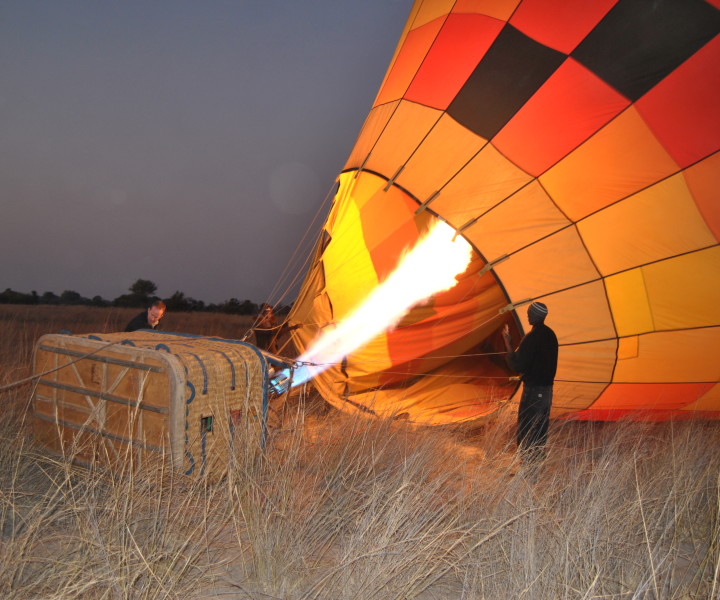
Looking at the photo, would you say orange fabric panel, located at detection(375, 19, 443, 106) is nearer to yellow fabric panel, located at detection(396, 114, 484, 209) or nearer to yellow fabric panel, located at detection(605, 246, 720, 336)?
yellow fabric panel, located at detection(396, 114, 484, 209)

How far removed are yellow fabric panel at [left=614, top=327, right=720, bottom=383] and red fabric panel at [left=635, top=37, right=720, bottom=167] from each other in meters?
1.25

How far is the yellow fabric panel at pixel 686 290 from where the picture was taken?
448 centimetres

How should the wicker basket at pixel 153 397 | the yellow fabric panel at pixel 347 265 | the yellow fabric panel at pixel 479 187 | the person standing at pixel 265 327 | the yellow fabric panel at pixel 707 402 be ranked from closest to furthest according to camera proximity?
the wicker basket at pixel 153 397 < the yellow fabric panel at pixel 479 187 < the yellow fabric panel at pixel 707 402 < the yellow fabric panel at pixel 347 265 < the person standing at pixel 265 327

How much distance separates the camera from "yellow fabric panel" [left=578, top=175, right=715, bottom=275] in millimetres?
4383

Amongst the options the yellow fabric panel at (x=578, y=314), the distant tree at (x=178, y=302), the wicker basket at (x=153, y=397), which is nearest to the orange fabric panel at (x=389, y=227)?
the yellow fabric panel at (x=578, y=314)

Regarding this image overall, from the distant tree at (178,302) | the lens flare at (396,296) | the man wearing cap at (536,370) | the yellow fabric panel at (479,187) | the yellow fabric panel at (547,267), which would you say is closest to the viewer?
the man wearing cap at (536,370)

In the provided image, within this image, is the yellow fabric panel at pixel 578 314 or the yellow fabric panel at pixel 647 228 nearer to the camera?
the yellow fabric panel at pixel 647 228

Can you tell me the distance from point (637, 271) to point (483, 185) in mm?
1240

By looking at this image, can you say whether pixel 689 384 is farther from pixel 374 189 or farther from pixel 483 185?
pixel 374 189

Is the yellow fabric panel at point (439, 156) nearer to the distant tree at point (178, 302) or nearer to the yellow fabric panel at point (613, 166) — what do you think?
the yellow fabric panel at point (613, 166)

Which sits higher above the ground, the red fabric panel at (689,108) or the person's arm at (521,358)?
the red fabric panel at (689,108)

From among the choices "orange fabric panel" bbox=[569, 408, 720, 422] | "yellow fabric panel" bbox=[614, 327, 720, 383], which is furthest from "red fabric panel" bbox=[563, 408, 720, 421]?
"yellow fabric panel" bbox=[614, 327, 720, 383]

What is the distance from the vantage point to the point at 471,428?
4.97m

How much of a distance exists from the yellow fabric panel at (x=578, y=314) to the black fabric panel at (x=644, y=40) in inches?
54.2
